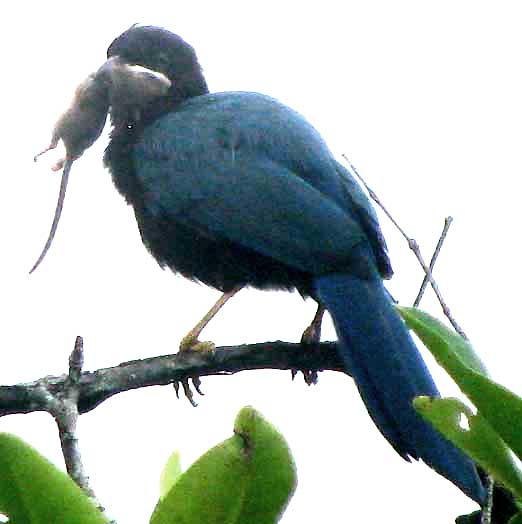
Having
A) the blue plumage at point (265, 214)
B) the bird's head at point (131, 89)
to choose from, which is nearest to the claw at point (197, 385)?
the blue plumage at point (265, 214)

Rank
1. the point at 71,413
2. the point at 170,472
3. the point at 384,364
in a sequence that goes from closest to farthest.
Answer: the point at 71,413, the point at 170,472, the point at 384,364

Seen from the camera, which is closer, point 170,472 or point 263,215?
point 170,472

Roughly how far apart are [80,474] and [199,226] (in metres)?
2.20

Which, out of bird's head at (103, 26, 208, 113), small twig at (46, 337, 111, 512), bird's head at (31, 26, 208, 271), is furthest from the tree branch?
bird's head at (103, 26, 208, 113)

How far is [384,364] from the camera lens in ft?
10.7

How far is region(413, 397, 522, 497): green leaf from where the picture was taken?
176 centimetres

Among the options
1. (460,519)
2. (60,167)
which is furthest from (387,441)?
(60,167)

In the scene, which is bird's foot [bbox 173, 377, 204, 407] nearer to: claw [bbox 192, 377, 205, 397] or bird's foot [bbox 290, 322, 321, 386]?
claw [bbox 192, 377, 205, 397]

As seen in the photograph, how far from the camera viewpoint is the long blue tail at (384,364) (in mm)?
2895

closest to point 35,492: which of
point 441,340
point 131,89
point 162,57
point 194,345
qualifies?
point 441,340

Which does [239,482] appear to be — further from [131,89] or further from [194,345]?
[131,89]

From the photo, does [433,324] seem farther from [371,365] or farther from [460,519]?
[371,365]

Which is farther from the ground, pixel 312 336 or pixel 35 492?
pixel 312 336

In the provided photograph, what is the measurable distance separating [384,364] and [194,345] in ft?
2.72
